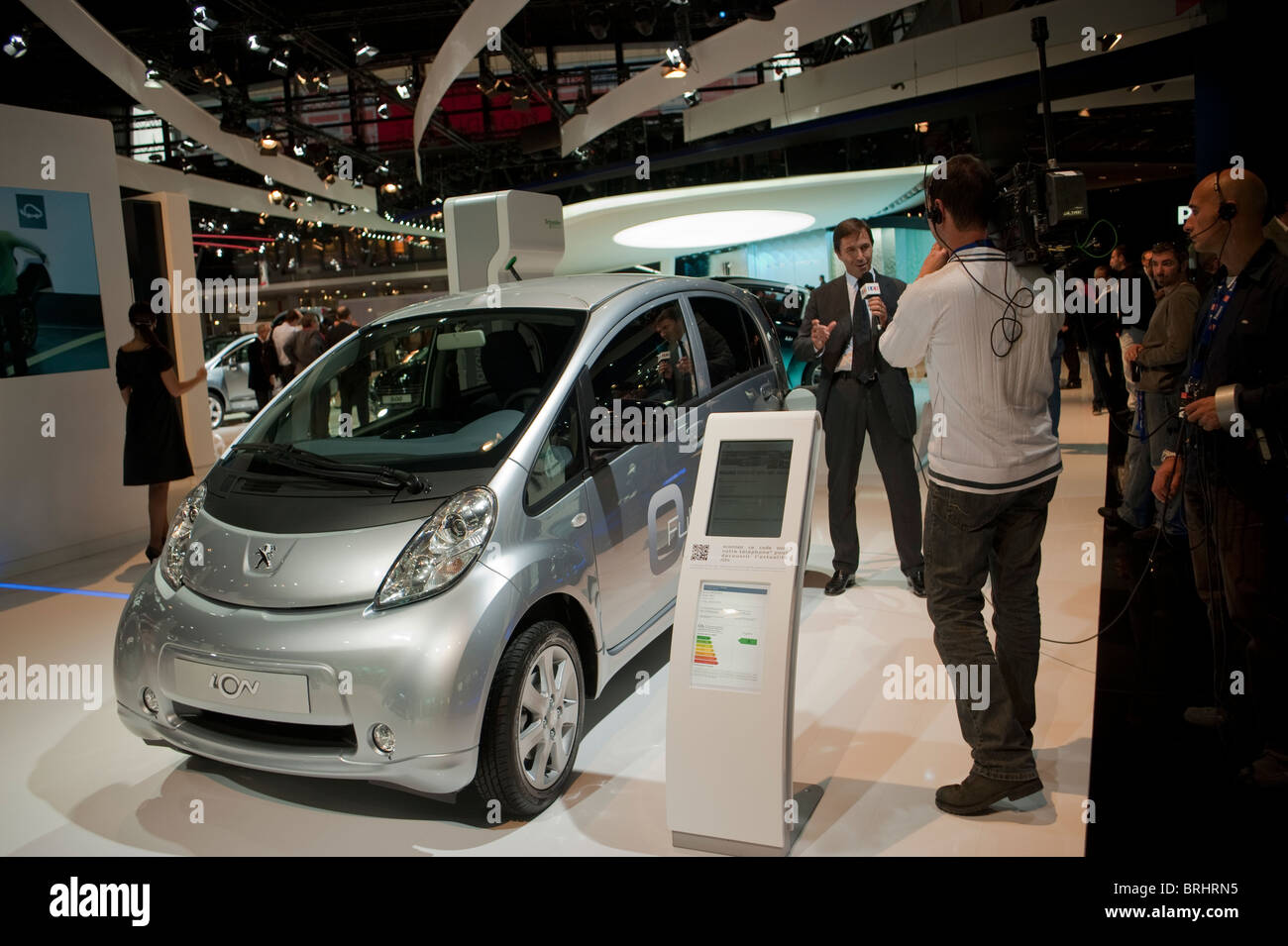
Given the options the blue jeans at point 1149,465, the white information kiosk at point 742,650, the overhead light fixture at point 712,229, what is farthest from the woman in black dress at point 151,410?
the overhead light fixture at point 712,229

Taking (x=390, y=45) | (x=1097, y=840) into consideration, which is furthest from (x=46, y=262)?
(x=390, y=45)

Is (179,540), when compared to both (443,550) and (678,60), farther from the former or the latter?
(678,60)

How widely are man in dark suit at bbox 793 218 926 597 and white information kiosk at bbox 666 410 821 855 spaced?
1.82 meters

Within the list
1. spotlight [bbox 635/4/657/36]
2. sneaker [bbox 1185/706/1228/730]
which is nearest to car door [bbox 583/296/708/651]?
sneaker [bbox 1185/706/1228/730]

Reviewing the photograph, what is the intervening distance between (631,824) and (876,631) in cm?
174

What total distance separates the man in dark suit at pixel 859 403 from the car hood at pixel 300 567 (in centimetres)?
233

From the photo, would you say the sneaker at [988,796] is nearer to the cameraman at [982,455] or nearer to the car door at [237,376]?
the cameraman at [982,455]

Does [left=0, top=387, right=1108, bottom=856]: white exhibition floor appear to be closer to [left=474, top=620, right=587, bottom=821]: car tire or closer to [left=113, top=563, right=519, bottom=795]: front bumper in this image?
[left=474, top=620, right=587, bottom=821]: car tire

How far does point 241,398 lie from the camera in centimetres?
1325

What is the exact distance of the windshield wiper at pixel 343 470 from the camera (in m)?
2.65

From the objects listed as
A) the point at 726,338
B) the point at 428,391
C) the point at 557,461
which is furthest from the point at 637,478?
the point at 726,338

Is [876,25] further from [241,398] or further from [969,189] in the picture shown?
[969,189]

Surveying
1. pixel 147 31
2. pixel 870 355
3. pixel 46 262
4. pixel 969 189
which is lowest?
pixel 870 355

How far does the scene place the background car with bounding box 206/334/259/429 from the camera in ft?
41.0
